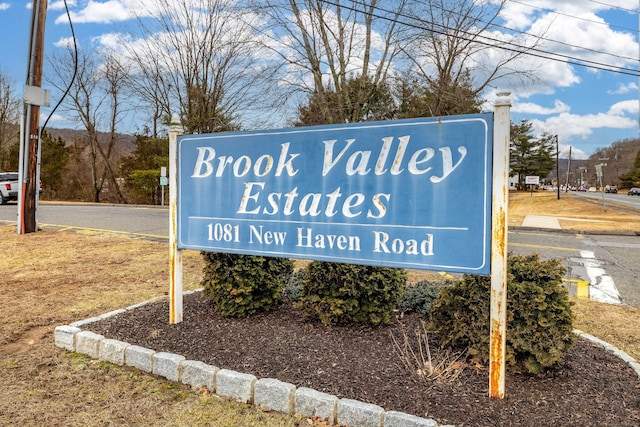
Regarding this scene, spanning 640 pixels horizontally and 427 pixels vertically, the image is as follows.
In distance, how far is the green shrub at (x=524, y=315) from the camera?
8.58ft

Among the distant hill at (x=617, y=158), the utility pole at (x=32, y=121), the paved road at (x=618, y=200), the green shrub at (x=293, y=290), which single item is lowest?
the green shrub at (x=293, y=290)

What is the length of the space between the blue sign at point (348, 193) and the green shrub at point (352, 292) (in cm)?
48

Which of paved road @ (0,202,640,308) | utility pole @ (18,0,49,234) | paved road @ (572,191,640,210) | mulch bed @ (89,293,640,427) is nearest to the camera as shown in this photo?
mulch bed @ (89,293,640,427)

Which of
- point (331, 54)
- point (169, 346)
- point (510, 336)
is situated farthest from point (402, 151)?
point (331, 54)

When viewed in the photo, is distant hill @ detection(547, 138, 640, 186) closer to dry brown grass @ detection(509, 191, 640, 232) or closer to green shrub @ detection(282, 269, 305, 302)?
dry brown grass @ detection(509, 191, 640, 232)

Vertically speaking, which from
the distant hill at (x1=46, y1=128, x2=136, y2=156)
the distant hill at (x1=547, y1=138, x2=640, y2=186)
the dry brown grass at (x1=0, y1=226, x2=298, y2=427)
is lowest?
the dry brown grass at (x1=0, y1=226, x2=298, y2=427)

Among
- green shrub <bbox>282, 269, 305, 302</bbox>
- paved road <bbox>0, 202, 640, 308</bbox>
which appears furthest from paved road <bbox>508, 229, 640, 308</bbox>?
green shrub <bbox>282, 269, 305, 302</bbox>

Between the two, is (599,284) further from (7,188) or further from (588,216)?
(7,188)

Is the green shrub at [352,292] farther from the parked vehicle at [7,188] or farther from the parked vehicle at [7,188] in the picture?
the parked vehicle at [7,188]

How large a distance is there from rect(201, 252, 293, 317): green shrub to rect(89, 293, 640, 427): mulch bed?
0.11m

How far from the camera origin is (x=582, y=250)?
29.8 feet

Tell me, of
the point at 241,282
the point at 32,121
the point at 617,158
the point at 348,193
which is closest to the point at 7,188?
the point at 32,121

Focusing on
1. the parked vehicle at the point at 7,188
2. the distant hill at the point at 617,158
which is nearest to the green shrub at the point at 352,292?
the parked vehicle at the point at 7,188

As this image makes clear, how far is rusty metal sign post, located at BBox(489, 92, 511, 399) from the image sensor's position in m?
2.38
